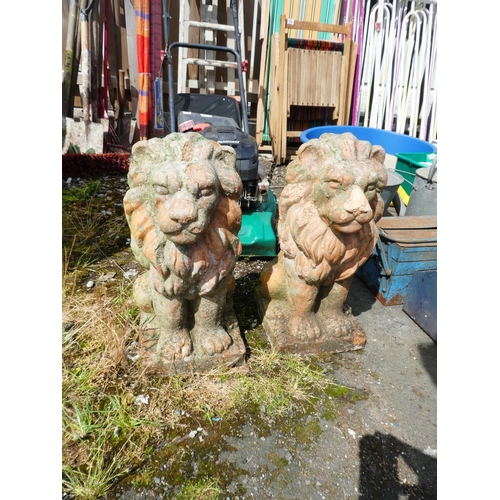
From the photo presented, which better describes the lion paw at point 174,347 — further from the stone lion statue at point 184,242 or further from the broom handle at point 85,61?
the broom handle at point 85,61

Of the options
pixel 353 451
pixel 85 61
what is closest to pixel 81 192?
pixel 85 61

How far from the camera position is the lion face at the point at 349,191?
6.17ft

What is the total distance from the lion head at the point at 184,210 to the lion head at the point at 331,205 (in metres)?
0.41

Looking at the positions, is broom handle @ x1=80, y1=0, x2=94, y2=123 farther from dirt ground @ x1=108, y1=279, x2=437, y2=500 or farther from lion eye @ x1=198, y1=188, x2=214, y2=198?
dirt ground @ x1=108, y1=279, x2=437, y2=500

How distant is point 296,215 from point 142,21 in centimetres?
467

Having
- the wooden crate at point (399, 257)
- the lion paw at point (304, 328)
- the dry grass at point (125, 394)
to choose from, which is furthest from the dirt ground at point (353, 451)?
the wooden crate at point (399, 257)

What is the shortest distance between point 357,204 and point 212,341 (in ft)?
3.69

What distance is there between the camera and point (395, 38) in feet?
22.3

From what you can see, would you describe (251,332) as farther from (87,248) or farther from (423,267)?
(87,248)

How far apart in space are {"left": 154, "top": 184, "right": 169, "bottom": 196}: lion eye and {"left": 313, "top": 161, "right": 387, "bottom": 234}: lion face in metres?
0.81

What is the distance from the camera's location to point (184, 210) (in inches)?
63.7

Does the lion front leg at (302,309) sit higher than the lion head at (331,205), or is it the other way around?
the lion head at (331,205)

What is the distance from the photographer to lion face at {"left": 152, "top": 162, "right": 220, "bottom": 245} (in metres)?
1.63

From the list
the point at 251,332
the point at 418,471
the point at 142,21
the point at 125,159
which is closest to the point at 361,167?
the point at 251,332
